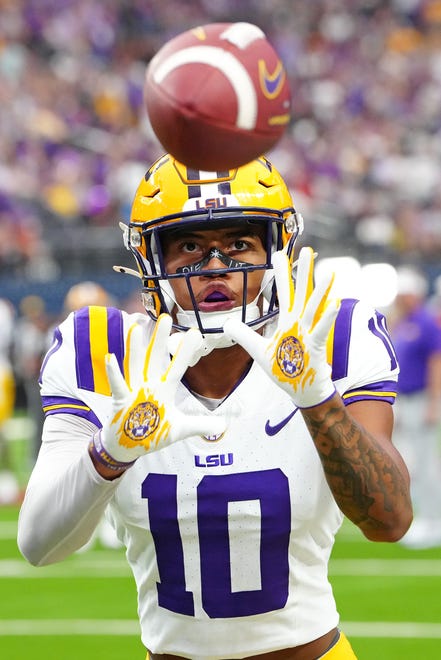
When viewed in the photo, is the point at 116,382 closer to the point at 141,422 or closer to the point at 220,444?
the point at 141,422

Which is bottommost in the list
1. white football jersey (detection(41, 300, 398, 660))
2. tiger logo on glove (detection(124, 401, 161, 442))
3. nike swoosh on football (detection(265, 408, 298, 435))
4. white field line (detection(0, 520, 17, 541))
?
white field line (detection(0, 520, 17, 541))

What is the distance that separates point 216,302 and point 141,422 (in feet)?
1.42

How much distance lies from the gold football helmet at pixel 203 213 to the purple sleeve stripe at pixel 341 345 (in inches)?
5.5

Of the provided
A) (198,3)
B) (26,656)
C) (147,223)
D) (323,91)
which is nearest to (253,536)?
(147,223)

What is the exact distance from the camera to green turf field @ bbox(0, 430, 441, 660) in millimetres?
5406

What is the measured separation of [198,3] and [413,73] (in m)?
3.64

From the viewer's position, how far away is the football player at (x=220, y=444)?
2182 millimetres

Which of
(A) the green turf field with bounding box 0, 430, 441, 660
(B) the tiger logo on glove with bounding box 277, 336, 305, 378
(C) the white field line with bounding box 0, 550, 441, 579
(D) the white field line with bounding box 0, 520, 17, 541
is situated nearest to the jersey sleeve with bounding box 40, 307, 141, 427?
(B) the tiger logo on glove with bounding box 277, 336, 305, 378

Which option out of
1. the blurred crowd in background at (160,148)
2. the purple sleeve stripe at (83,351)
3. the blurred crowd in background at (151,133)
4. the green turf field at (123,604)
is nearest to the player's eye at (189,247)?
the purple sleeve stripe at (83,351)

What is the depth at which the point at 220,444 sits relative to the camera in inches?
94.3

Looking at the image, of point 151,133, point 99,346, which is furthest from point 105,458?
point 151,133

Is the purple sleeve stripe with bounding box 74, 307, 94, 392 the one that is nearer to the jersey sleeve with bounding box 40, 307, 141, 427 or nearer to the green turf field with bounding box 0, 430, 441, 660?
the jersey sleeve with bounding box 40, 307, 141, 427

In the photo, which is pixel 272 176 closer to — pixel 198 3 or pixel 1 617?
pixel 1 617

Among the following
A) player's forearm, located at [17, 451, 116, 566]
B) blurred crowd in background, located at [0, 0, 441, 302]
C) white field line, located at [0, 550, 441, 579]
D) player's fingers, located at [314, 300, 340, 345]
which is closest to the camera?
player's fingers, located at [314, 300, 340, 345]
